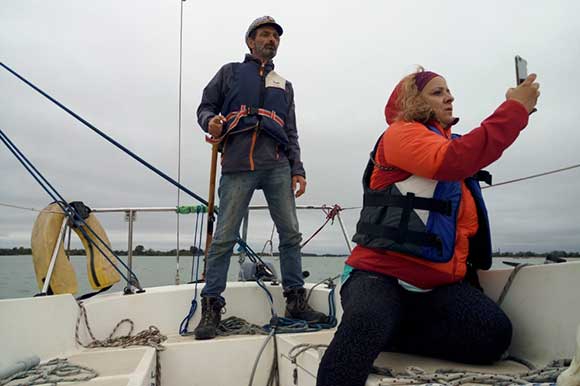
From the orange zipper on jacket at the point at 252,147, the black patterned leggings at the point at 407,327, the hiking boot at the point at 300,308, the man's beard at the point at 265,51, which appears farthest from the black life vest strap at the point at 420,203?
the man's beard at the point at 265,51

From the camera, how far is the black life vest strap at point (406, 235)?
1.45m

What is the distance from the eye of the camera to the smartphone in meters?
1.41

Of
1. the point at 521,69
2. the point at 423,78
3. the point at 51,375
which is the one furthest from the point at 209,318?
the point at 521,69

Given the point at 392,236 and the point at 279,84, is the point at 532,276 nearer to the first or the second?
the point at 392,236

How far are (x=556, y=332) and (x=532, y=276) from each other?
0.68ft

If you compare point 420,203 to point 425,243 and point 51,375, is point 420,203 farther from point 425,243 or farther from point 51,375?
point 51,375

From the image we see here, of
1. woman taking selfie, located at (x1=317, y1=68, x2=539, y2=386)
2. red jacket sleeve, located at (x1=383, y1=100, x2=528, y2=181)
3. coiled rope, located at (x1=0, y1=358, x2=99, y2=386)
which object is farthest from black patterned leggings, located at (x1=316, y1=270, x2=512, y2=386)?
coiled rope, located at (x1=0, y1=358, x2=99, y2=386)

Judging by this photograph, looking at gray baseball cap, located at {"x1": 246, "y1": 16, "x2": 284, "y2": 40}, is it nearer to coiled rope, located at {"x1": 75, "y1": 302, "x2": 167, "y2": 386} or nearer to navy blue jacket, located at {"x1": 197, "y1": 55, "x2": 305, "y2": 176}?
navy blue jacket, located at {"x1": 197, "y1": 55, "x2": 305, "y2": 176}

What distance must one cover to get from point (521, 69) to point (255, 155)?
1512mm

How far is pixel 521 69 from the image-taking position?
1428 mm

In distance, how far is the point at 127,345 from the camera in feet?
7.43

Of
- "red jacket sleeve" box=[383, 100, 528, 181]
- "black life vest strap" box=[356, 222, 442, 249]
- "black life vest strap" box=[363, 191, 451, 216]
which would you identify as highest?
"red jacket sleeve" box=[383, 100, 528, 181]

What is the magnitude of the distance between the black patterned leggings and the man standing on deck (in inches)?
42.6

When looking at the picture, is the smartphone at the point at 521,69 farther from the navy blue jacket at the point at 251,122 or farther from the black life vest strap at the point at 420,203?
the navy blue jacket at the point at 251,122
